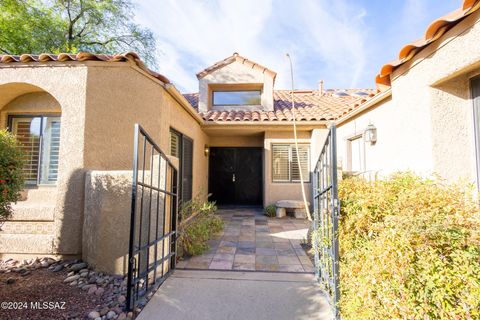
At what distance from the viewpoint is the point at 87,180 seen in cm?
402

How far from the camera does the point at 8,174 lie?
11.4ft

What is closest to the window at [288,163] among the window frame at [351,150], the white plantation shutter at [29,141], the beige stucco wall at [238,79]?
the window frame at [351,150]

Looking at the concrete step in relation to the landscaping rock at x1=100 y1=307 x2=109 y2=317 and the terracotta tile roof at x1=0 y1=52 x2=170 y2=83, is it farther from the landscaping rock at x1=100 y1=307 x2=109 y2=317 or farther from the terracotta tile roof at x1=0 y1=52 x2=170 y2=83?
the landscaping rock at x1=100 y1=307 x2=109 y2=317

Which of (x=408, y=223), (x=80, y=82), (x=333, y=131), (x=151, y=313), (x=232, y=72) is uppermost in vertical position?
(x=232, y=72)

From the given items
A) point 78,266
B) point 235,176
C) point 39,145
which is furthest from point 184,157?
point 235,176

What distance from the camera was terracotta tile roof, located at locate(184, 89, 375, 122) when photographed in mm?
8648

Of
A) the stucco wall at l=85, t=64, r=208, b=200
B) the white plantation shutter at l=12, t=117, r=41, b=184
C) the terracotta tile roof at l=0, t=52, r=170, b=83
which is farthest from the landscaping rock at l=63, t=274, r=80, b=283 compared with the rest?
the terracotta tile roof at l=0, t=52, r=170, b=83

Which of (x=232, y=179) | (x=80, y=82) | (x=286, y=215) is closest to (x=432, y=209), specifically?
(x=80, y=82)

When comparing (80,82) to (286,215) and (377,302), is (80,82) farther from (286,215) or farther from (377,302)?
(286,215)

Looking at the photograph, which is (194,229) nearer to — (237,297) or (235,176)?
(237,297)

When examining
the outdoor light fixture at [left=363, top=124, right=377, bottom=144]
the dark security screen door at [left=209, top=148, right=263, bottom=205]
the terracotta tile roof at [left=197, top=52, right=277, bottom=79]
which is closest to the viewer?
the outdoor light fixture at [left=363, top=124, right=377, bottom=144]

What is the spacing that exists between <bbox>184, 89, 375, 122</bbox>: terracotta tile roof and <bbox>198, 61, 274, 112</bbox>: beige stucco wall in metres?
0.64

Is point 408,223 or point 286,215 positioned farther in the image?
point 286,215

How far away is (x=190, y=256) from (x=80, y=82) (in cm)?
446
